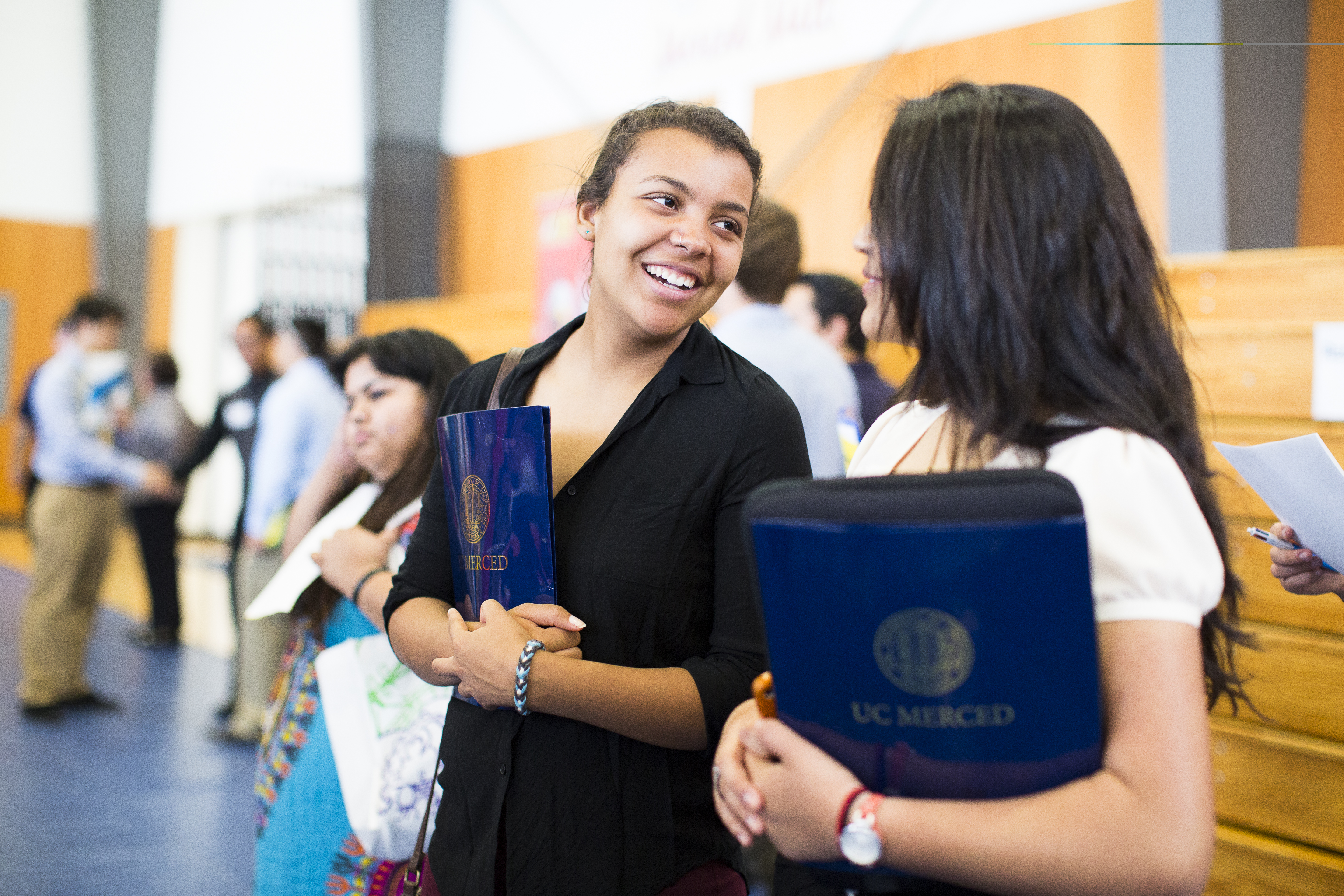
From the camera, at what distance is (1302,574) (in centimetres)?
133

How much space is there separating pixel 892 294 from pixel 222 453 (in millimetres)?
10857

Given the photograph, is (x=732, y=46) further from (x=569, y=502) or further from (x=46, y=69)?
(x=46, y=69)

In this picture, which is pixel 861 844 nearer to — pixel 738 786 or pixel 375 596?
pixel 738 786

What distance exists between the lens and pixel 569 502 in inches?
46.1

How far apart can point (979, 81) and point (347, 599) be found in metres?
4.19

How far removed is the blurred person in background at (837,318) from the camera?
129 inches

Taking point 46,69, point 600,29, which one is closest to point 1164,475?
point 600,29

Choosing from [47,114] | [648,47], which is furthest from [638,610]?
[47,114]

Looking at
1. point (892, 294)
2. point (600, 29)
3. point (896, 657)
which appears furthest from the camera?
point (600, 29)

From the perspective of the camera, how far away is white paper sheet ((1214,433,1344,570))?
3.62 ft

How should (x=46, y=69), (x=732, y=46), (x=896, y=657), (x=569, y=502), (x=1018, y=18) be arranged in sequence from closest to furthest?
(x=896, y=657), (x=569, y=502), (x=1018, y=18), (x=732, y=46), (x=46, y=69)

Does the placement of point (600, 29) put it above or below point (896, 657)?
above

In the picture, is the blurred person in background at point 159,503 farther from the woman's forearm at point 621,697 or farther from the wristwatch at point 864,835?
the wristwatch at point 864,835

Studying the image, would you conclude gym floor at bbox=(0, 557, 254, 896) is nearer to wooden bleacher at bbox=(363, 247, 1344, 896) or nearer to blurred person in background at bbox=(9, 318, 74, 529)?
blurred person in background at bbox=(9, 318, 74, 529)
